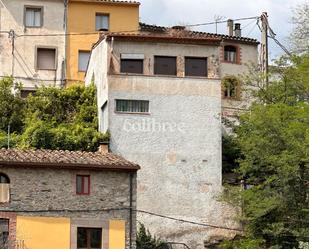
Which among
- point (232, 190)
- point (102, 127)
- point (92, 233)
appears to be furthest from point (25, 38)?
point (92, 233)

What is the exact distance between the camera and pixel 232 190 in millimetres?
45000

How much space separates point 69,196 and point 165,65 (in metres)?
11.7

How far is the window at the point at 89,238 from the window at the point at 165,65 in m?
11.5

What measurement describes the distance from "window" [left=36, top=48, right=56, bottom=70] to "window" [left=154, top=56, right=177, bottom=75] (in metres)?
13.0

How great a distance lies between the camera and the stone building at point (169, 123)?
44.5 meters

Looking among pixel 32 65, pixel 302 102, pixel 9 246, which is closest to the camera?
pixel 9 246

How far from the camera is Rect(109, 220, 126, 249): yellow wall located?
37938mm

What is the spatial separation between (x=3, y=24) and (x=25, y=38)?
1.57m

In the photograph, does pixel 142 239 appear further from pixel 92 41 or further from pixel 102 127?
pixel 92 41

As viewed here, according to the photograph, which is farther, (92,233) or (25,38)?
(25,38)

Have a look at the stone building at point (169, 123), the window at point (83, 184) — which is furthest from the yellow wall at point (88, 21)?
the window at point (83, 184)

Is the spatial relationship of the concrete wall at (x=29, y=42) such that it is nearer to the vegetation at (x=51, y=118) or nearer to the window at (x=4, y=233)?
the vegetation at (x=51, y=118)

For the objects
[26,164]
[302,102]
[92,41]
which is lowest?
[26,164]

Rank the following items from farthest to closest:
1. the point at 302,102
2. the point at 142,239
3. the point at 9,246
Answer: the point at 302,102, the point at 142,239, the point at 9,246
